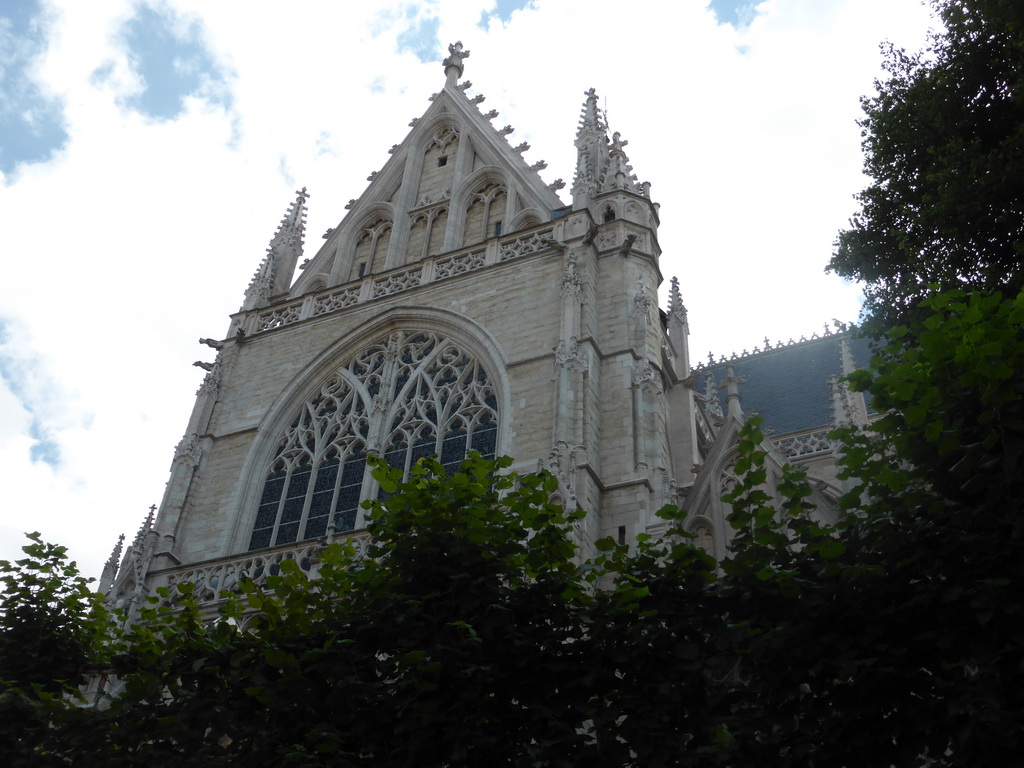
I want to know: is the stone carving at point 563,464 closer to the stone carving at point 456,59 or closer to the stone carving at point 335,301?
the stone carving at point 335,301

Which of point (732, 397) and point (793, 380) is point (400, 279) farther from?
point (793, 380)

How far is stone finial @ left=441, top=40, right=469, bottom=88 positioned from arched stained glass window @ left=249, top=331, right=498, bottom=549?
868 cm

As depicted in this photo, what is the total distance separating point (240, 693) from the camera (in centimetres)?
827

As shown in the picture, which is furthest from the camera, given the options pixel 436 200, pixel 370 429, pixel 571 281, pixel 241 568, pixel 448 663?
pixel 436 200

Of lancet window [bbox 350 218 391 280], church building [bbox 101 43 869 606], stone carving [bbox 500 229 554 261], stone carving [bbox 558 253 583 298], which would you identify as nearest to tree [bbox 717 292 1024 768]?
church building [bbox 101 43 869 606]

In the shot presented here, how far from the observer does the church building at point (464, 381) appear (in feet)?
48.3

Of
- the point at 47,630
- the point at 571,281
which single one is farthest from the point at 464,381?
the point at 47,630

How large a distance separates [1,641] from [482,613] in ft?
16.7

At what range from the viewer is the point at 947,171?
1054 centimetres

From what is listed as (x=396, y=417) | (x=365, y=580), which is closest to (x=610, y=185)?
(x=396, y=417)

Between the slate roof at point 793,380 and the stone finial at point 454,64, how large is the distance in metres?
8.87

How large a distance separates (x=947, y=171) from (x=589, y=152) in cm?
983

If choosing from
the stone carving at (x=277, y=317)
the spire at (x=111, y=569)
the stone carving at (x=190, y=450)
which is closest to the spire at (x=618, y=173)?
the stone carving at (x=277, y=317)

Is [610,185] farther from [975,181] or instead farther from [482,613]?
[482,613]
